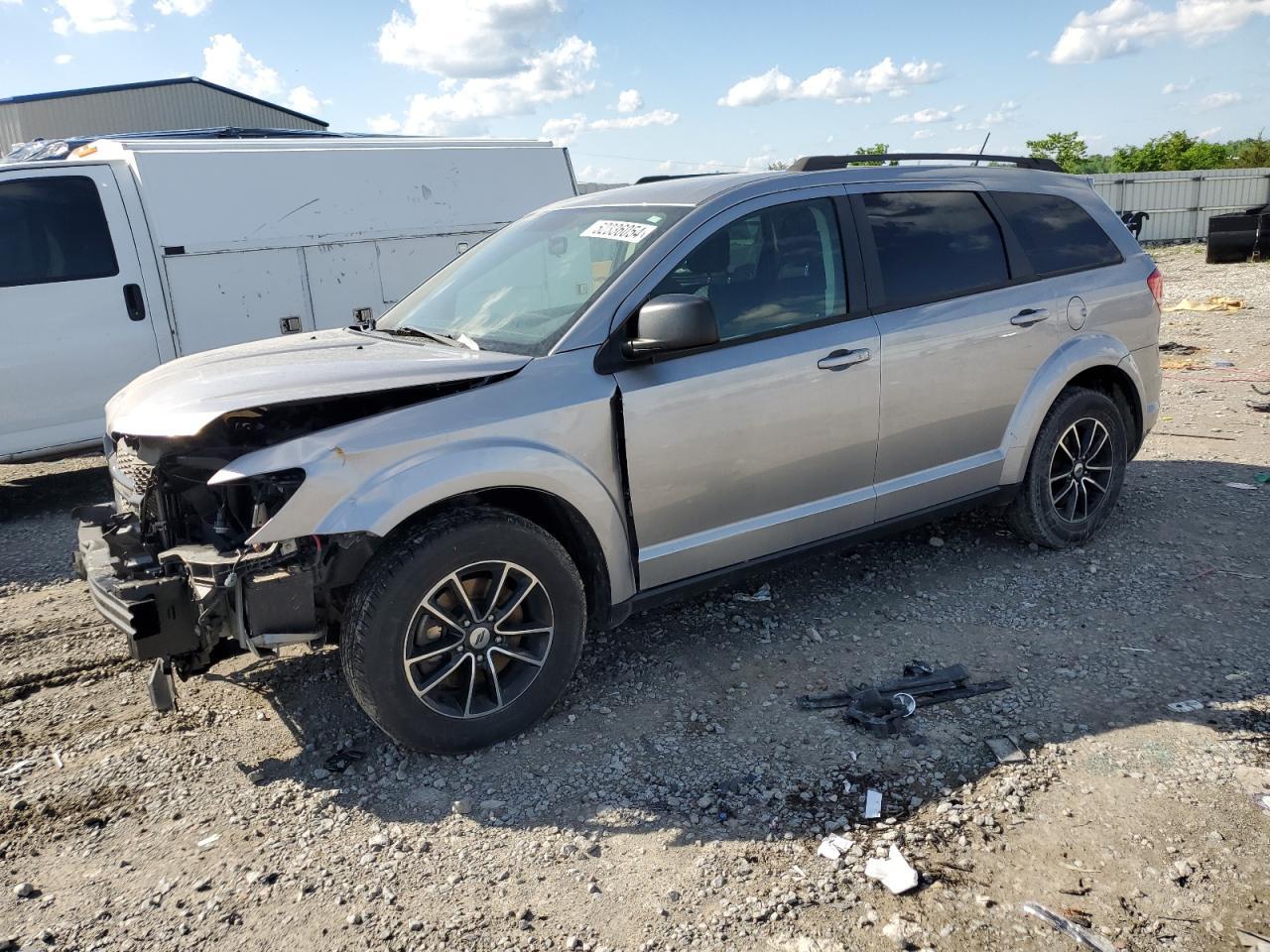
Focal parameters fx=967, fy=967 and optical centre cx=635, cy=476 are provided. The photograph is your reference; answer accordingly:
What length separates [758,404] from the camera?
3.89m

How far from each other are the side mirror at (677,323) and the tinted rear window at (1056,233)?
225 cm

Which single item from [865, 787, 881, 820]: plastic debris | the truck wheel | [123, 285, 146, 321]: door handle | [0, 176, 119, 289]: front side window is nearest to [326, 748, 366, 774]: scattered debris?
the truck wheel

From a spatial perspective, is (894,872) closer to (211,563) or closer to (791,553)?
(791,553)

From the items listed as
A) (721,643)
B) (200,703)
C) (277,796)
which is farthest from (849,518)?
(200,703)

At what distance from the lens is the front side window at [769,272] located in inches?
153

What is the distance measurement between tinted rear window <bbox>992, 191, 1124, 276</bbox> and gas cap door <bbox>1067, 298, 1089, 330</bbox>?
0.58 ft

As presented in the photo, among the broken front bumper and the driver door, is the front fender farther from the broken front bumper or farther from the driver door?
the broken front bumper

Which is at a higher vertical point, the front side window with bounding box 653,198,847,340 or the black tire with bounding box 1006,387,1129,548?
the front side window with bounding box 653,198,847,340

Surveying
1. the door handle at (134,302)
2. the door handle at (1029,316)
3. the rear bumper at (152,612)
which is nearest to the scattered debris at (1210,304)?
the door handle at (1029,316)

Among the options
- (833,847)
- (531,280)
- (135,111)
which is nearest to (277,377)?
(531,280)

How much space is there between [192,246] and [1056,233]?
5.94 metres

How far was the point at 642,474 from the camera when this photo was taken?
145 inches

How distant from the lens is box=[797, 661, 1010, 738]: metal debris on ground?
11.9 ft

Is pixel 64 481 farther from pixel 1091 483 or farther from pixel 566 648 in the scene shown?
pixel 1091 483
